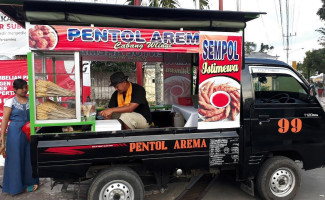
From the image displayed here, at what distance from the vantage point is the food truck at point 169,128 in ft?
10.0

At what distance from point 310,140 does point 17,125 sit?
4442 mm

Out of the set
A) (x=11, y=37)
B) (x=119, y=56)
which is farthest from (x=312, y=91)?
(x=11, y=37)

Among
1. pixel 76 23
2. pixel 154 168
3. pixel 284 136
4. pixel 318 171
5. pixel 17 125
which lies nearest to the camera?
pixel 76 23

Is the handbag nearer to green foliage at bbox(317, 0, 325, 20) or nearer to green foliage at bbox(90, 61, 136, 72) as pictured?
green foliage at bbox(90, 61, 136, 72)

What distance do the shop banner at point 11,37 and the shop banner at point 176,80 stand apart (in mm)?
4326

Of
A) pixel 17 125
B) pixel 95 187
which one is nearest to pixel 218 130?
pixel 95 187

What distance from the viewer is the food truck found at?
3059 mm

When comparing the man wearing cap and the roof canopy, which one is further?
the man wearing cap

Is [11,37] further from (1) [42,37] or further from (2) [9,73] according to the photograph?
(1) [42,37]

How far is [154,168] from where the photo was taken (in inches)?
133

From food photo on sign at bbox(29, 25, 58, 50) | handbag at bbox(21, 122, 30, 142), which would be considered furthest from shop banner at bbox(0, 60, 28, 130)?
food photo on sign at bbox(29, 25, 58, 50)

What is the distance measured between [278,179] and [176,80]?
2837 millimetres

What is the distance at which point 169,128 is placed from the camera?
341 cm

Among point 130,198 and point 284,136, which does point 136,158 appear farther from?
point 284,136
